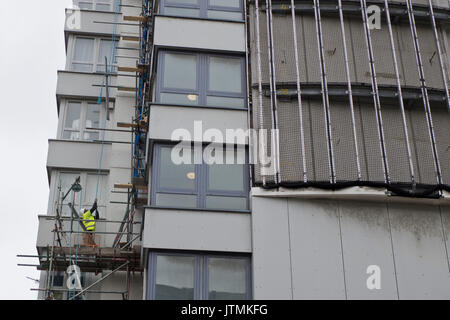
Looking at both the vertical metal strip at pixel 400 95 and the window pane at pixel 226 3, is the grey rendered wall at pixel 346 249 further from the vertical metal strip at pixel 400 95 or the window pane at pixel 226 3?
the window pane at pixel 226 3

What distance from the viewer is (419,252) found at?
64.7 feet

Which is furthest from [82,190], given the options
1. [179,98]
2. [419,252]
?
[419,252]

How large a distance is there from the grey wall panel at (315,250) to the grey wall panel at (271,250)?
19 cm

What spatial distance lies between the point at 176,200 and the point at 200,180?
92 centimetres

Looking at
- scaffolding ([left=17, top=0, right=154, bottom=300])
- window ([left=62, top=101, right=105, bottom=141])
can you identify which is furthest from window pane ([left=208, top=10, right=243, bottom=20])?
window ([left=62, top=101, right=105, bottom=141])


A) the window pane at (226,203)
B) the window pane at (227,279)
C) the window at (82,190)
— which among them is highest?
Answer: the window at (82,190)

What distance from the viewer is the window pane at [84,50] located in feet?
95.8

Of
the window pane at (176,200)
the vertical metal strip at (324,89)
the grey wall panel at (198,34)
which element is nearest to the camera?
the window pane at (176,200)

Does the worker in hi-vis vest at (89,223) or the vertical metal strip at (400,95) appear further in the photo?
the worker in hi-vis vest at (89,223)

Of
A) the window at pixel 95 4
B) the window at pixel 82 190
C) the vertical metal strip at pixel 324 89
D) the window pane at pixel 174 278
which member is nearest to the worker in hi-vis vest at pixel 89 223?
the window at pixel 82 190

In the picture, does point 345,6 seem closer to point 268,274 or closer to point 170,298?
point 268,274

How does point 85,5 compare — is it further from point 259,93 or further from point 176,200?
point 176,200

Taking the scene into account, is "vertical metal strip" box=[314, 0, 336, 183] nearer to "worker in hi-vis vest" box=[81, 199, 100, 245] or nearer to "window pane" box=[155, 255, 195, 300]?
"window pane" box=[155, 255, 195, 300]

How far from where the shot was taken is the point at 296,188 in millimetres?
20078
